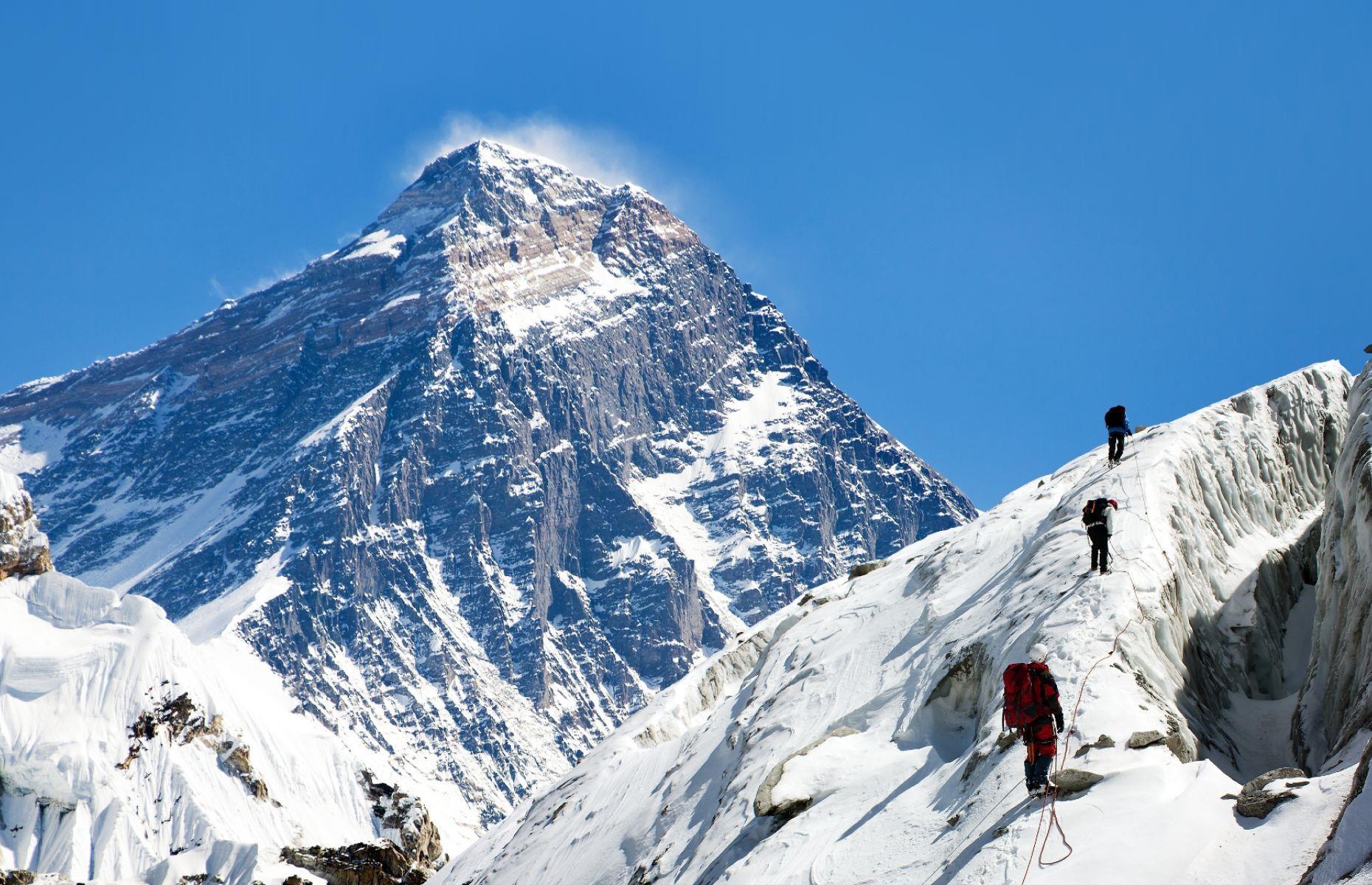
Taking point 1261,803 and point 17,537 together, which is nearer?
point 1261,803

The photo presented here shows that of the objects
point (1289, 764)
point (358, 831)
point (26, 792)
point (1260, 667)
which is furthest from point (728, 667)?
point (26, 792)

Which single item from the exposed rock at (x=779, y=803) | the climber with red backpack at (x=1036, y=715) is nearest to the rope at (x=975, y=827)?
the climber with red backpack at (x=1036, y=715)

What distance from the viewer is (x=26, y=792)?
6235 inches

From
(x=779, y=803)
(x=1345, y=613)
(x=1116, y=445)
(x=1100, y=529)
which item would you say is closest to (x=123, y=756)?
(x=1116, y=445)

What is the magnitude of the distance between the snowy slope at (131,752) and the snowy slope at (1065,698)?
105715 millimetres

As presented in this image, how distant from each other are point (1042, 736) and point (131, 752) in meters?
169

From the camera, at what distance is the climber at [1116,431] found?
112ft

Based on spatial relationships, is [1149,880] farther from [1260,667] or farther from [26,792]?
[26,792]

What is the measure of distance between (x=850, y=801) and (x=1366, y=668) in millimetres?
8899

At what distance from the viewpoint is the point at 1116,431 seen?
3428cm

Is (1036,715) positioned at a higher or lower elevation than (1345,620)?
higher

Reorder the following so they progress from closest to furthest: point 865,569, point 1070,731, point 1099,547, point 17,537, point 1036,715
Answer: point 1036,715, point 1070,731, point 1099,547, point 865,569, point 17,537

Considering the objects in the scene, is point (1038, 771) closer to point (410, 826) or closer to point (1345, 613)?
point (1345, 613)

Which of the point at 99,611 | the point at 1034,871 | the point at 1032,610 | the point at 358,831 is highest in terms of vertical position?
the point at 99,611
